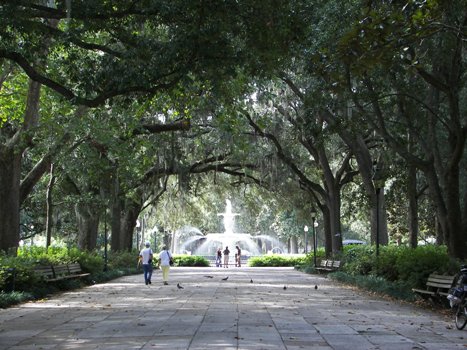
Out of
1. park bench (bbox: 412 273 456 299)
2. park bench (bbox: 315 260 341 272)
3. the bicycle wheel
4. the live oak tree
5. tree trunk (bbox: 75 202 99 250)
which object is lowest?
the bicycle wheel

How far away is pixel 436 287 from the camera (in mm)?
12812

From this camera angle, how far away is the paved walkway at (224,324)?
7.90 meters

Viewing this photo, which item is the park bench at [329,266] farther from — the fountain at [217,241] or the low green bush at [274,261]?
the fountain at [217,241]

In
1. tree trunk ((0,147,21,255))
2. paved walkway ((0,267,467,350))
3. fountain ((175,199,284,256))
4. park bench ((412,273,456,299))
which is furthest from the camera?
fountain ((175,199,284,256))

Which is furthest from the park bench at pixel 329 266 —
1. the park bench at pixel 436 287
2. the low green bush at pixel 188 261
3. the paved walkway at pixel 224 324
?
the low green bush at pixel 188 261

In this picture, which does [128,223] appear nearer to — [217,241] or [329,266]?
[329,266]

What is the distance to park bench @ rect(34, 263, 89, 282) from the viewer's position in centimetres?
1607

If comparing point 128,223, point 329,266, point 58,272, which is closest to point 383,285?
point 58,272

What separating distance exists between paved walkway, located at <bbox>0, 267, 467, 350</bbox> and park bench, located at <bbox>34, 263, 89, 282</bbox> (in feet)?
2.95

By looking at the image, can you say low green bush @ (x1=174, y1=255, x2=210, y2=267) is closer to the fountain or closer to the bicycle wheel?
the fountain

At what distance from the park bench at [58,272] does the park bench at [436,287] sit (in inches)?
383

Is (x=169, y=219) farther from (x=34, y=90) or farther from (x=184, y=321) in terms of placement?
(x=184, y=321)

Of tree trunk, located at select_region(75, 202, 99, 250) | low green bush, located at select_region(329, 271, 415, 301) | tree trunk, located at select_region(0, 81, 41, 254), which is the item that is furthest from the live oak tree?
tree trunk, located at select_region(75, 202, 99, 250)

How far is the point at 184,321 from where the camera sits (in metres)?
10.2
